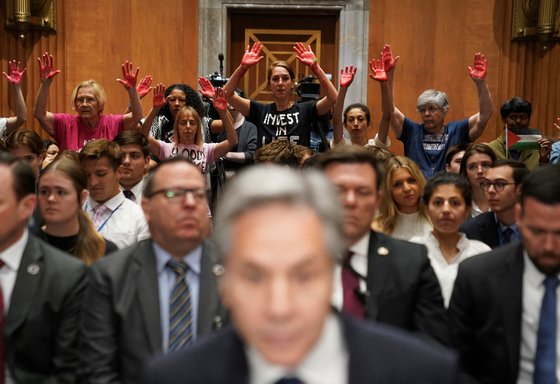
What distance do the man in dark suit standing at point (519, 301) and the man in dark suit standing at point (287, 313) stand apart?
0.92 m

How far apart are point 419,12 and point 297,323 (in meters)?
6.49

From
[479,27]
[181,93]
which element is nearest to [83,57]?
[181,93]

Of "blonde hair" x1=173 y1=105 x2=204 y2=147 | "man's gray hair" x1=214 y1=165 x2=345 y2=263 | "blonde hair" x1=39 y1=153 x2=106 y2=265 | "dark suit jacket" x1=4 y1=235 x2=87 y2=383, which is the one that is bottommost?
"dark suit jacket" x1=4 y1=235 x2=87 y2=383

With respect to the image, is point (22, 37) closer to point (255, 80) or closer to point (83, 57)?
point (83, 57)

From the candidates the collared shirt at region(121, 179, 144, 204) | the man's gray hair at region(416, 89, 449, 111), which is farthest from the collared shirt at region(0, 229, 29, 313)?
the man's gray hair at region(416, 89, 449, 111)

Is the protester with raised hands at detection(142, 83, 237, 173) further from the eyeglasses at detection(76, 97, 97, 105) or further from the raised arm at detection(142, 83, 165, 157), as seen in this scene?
the eyeglasses at detection(76, 97, 97, 105)

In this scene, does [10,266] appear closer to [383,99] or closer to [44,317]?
[44,317]

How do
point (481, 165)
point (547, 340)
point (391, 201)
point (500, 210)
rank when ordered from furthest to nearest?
point (481, 165)
point (500, 210)
point (391, 201)
point (547, 340)

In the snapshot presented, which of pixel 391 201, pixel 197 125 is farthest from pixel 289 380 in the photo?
pixel 197 125

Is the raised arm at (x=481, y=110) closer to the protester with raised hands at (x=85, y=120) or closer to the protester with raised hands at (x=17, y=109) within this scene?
the protester with raised hands at (x=85, y=120)

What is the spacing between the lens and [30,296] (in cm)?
226

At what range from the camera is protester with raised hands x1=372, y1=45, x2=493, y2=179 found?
4.96 metres

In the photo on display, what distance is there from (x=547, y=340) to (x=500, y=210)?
1633 millimetres

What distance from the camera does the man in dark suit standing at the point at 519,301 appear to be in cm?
206
